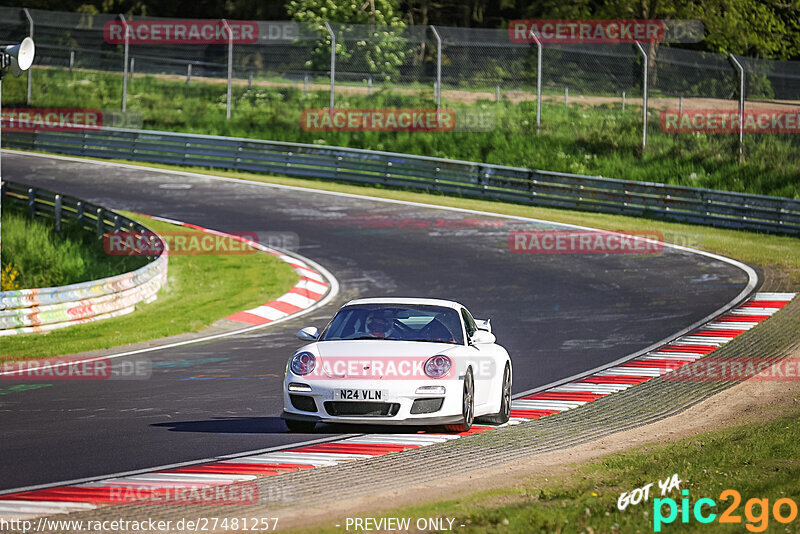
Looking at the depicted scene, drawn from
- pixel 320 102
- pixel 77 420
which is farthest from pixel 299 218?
pixel 77 420

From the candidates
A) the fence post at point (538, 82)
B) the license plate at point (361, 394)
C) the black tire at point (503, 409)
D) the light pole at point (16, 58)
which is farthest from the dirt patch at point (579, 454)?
the fence post at point (538, 82)

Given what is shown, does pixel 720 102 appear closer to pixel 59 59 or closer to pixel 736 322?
pixel 736 322

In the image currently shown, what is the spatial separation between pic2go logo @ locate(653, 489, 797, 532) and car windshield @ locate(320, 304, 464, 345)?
356 cm

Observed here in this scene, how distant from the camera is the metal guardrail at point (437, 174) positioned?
90.3 ft

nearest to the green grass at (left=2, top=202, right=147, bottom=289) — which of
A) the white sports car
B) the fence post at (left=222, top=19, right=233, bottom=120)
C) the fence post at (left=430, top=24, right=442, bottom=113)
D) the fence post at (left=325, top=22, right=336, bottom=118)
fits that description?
the fence post at (left=222, top=19, right=233, bottom=120)

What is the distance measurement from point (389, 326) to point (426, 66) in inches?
1028

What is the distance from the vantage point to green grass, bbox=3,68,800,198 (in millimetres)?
30969

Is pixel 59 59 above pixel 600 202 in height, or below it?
above

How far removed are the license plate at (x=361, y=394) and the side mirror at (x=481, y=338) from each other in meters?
1.40

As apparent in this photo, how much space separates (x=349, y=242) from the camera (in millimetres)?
25672

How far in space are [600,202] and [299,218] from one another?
793 centimetres

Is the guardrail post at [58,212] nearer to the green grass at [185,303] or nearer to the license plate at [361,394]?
the green grass at [185,303]

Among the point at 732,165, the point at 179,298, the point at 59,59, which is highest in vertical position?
the point at 59,59

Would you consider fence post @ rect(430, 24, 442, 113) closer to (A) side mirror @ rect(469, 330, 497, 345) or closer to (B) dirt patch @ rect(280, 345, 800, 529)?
(B) dirt patch @ rect(280, 345, 800, 529)
